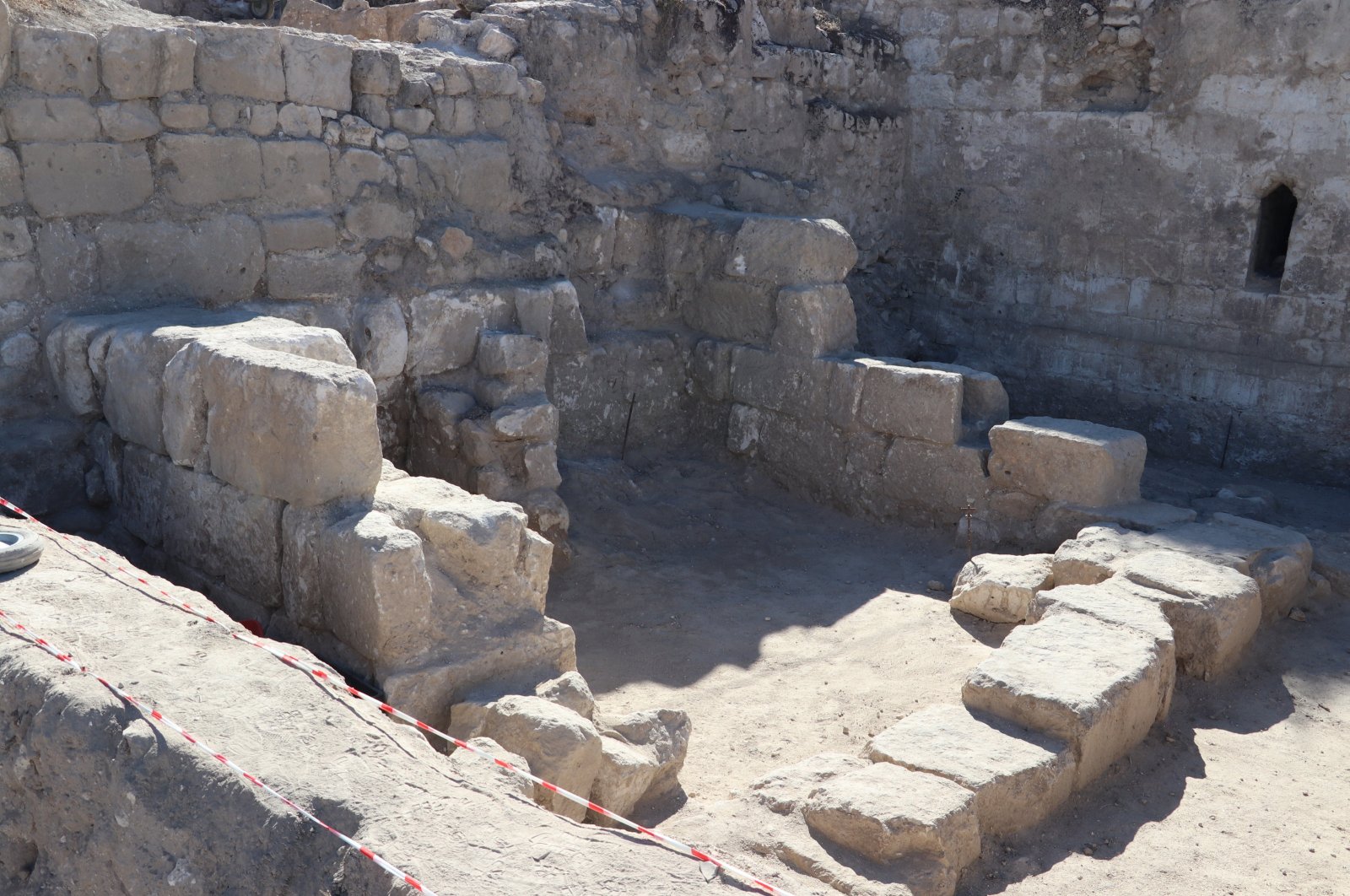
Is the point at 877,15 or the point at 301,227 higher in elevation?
the point at 877,15

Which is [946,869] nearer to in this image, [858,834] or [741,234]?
[858,834]

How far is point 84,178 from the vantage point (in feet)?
16.7

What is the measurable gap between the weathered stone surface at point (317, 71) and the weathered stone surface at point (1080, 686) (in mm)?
3916

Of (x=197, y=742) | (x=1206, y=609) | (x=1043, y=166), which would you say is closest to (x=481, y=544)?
(x=197, y=742)

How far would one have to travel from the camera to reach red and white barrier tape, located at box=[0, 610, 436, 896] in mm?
2498

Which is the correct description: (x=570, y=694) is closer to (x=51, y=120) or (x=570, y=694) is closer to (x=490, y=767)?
(x=490, y=767)

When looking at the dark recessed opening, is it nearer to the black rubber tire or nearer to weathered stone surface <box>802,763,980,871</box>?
weathered stone surface <box>802,763,980,871</box>

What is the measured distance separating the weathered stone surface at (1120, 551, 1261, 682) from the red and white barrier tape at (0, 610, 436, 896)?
370 cm

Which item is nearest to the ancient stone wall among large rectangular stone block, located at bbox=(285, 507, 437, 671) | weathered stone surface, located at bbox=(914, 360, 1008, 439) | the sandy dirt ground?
the sandy dirt ground

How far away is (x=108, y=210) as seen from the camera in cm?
517

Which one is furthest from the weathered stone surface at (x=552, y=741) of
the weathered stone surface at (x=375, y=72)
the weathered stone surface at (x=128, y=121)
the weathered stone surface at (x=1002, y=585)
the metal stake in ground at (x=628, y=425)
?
the metal stake in ground at (x=628, y=425)

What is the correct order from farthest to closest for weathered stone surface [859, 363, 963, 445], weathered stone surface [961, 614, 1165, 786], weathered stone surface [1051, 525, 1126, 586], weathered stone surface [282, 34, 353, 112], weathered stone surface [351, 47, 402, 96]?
weathered stone surface [859, 363, 963, 445]
weathered stone surface [351, 47, 402, 96]
weathered stone surface [282, 34, 353, 112]
weathered stone surface [1051, 525, 1126, 586]
weathered stone surface [961, 614, 1165, 786]

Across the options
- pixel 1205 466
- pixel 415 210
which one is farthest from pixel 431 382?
pixel 1205 466

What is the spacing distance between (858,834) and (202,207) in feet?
12.8
